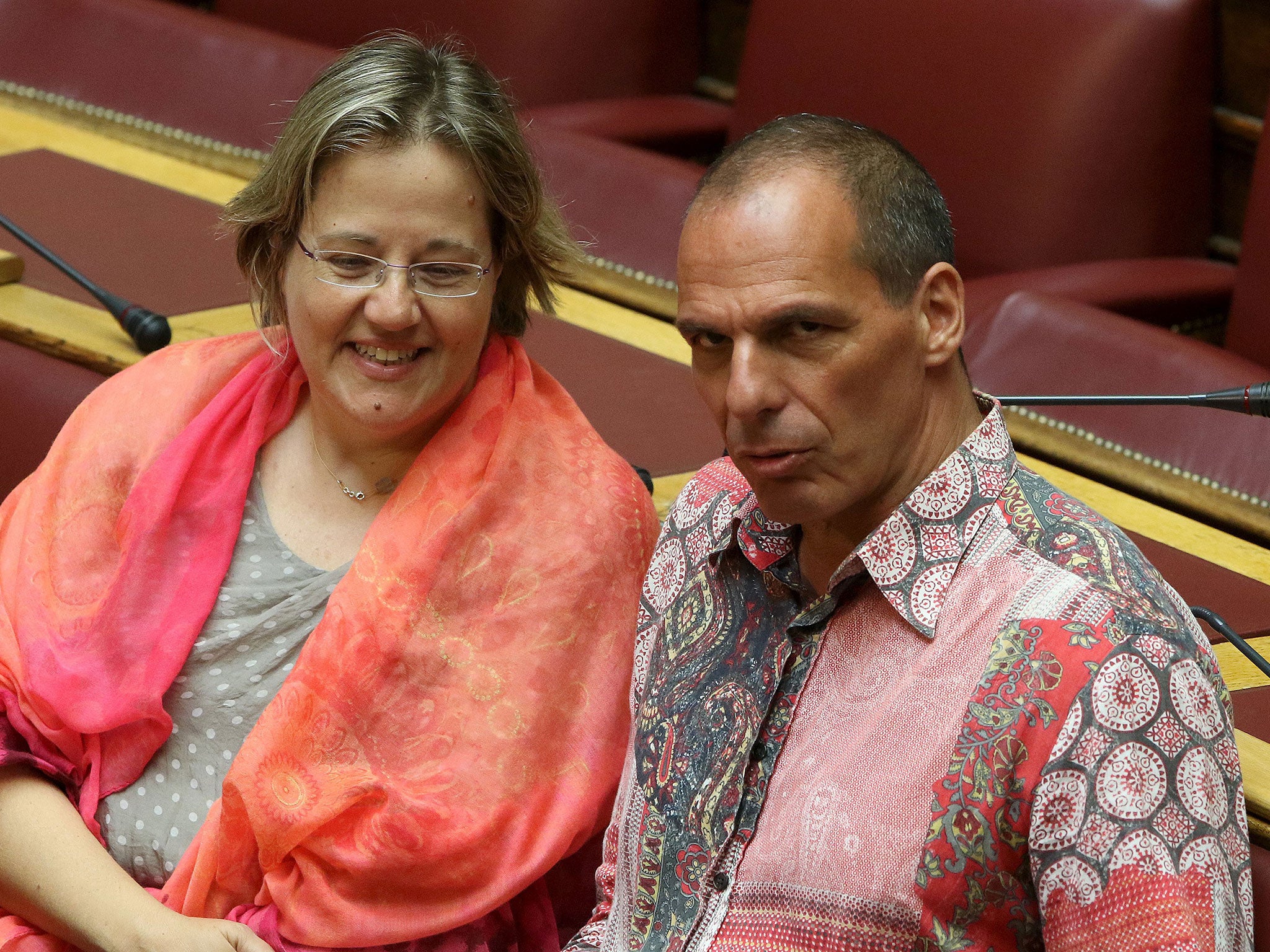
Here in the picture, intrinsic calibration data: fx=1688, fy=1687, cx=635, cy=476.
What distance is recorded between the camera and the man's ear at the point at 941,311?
111 centimetres

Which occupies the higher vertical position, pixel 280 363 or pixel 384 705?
pixel 280 363

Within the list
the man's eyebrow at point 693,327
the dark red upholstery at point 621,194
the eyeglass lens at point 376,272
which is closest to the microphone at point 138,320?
the eyeglass lens at point 376,272

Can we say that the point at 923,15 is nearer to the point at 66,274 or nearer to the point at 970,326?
the point at 970,326

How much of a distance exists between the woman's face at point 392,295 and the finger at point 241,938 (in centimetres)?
42

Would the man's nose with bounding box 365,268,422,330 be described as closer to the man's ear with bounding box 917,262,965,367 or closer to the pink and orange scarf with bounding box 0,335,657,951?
the pink and orange scarf with bounding box 0,335,657,951

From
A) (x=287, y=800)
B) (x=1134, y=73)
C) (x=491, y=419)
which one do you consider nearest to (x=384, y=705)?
(x=287, y=800)

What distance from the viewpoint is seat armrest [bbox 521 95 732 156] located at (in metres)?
2.81

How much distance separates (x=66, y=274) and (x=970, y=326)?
3.76ft

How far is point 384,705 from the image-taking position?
55.2 inches

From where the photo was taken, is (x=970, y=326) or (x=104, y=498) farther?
(x=970, y=326)

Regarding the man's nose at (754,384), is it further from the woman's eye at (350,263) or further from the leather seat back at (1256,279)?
the leather seat back at (1256,279)

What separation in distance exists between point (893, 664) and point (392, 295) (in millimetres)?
536

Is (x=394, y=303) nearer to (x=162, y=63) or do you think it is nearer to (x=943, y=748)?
(x=943, y=748)

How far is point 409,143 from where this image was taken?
1.39 meters
